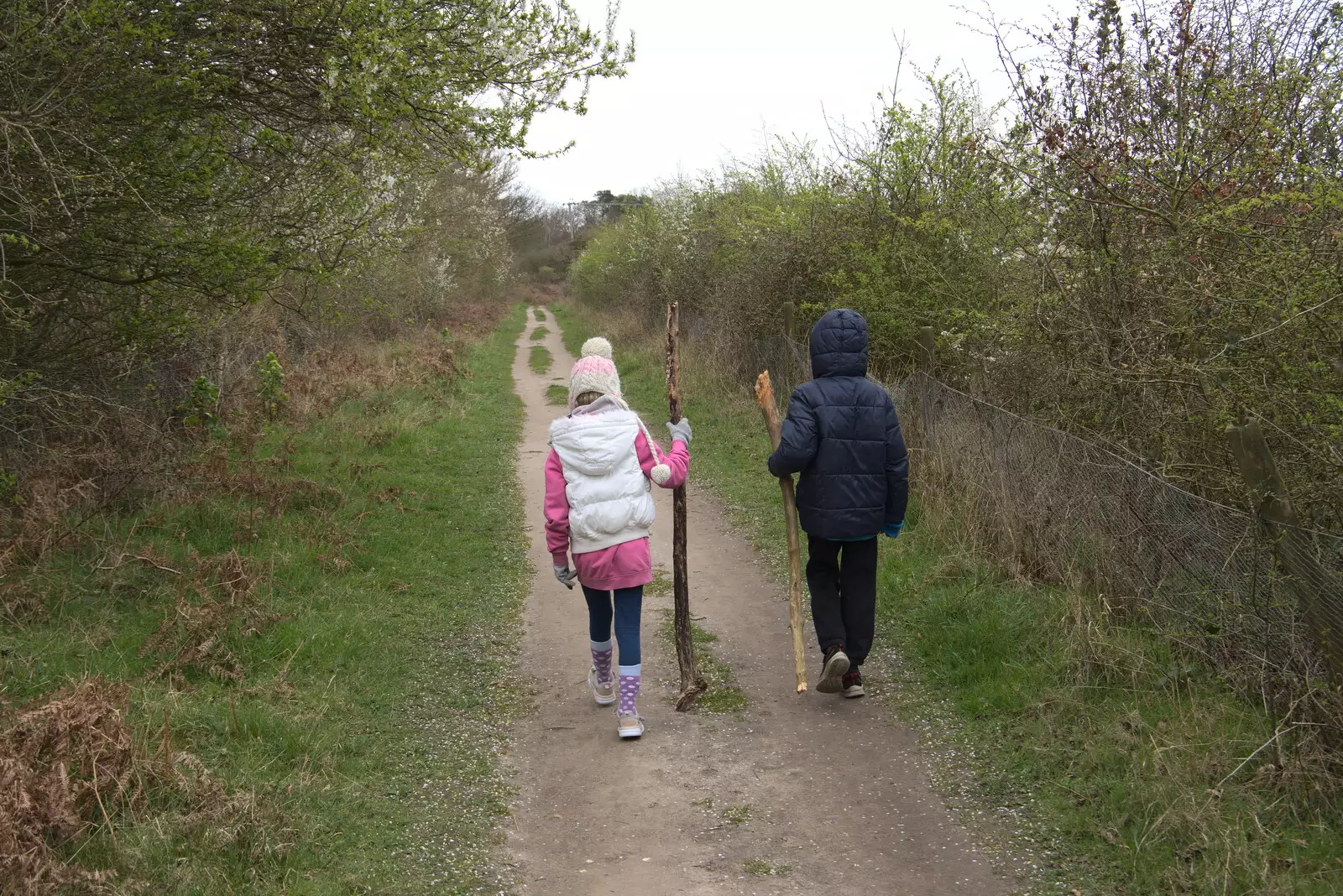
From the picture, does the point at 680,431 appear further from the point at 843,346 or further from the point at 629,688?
the point at 629,688

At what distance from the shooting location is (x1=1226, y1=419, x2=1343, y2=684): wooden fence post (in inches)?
164

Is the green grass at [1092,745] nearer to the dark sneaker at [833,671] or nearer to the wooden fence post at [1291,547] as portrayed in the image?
the dark sneaker at [833,671]

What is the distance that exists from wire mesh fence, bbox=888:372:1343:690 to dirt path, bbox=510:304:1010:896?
1.56 meters

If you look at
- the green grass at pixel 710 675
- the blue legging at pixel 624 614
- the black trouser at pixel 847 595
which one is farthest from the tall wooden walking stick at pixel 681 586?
the black trouser at pixel 847 595

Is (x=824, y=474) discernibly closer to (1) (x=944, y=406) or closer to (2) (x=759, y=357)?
(1) (x=944, y=406)

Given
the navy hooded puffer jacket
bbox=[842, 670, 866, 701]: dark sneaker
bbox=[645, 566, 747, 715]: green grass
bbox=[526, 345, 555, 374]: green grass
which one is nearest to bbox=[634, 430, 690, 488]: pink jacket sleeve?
the navy hooded puffer jacket

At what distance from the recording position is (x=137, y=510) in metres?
8.52

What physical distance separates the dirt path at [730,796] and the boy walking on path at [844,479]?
1.48 feet

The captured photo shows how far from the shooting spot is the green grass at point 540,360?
88.3 ft

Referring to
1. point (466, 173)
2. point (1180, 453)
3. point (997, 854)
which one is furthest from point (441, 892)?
point (466, 173)

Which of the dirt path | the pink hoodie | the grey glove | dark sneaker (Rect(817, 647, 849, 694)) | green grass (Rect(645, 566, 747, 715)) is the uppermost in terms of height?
Result: the grey glove

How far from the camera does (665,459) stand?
18.5 ft

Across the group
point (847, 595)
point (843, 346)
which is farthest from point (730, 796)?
point (843, 346)

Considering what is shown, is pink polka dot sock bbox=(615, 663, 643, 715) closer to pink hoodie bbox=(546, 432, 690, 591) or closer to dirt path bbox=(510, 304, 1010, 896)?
dirt path bbox=(510, 304, 1010, 896)
